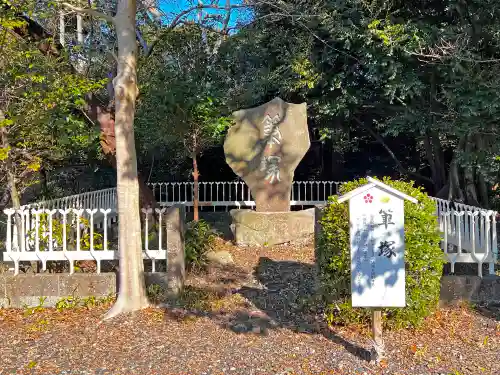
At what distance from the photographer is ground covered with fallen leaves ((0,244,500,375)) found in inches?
160

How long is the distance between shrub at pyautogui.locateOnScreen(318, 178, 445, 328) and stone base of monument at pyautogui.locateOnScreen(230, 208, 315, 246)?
389 centimetres

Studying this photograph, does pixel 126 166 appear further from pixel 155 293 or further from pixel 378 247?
pixel 378 247

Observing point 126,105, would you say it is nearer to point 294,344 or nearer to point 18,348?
point 18,348

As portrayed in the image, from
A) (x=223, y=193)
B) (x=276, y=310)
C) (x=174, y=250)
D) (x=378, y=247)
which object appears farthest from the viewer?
(x=223, y=193)

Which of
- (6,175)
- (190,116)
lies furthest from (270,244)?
Answer: (6,175)

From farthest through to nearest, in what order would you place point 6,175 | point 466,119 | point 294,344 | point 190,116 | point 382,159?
point 382,159 → point 190,116 → point 466,119 → point 6,175 → point 294,344

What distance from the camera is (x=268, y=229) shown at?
8859mm

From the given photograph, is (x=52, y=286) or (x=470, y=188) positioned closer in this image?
(x=52, y=286)

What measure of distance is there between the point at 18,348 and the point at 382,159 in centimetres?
1449

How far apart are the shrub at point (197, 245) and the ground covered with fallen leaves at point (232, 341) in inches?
37.5

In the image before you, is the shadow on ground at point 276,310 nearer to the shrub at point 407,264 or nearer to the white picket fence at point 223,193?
the shrub at point 407,264

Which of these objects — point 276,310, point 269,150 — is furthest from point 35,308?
point 269,150

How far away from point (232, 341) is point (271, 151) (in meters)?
5.08

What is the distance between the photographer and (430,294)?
4.66 metres
